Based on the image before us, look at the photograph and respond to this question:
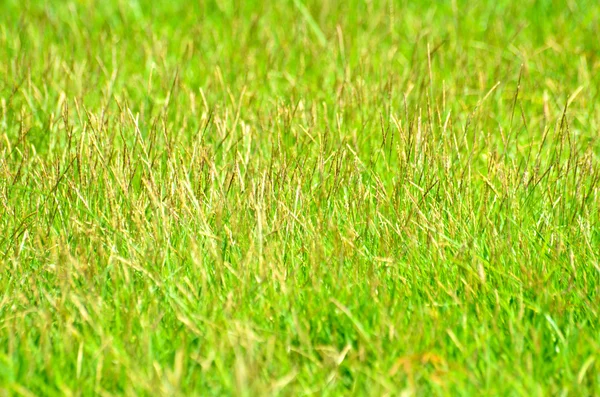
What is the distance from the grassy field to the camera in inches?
76.0

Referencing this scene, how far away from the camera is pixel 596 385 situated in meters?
1.87

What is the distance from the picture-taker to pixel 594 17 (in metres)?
4.29

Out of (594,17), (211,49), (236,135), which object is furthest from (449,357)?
(594,17)

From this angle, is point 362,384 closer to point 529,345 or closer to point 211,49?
point 529,345

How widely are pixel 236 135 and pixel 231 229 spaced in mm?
793

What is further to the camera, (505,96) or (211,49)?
(211,49)

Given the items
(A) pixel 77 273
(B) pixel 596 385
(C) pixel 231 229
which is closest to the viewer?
(B) pixel 596 385

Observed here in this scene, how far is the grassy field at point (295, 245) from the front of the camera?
1930 millimetres

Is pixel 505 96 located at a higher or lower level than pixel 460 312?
lower

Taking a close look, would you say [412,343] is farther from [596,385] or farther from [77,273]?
[77,273]

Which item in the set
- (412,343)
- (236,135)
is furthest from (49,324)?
(236,135)

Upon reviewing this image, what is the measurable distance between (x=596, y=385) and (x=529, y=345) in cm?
20

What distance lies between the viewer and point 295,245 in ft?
7.95

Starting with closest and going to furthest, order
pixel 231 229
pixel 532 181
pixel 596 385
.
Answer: pixel 596 385 < pixel 231 229 < pixel 532 181
